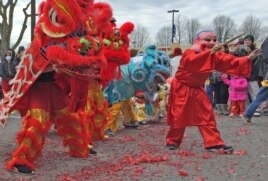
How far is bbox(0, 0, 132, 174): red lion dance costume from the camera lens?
14.8 ft

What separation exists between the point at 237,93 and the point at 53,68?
Answer: 18.6ft

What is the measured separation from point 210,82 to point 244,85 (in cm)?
91

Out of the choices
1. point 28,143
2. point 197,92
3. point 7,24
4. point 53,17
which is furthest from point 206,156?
point 7,24

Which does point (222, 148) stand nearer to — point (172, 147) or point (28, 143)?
point (172, 147)

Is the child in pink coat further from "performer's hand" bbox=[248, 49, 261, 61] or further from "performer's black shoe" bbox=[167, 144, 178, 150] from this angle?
"performer's hand" bbox=[248, 49, 261, 61]

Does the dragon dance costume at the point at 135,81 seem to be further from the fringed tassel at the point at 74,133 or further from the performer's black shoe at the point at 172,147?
the fringed tassel at the point at 74,133

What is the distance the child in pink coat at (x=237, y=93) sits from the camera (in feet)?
30.9

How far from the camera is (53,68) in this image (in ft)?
15.3

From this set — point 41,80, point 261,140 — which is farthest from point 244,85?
point 41,80

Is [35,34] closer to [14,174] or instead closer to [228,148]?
[14,174]

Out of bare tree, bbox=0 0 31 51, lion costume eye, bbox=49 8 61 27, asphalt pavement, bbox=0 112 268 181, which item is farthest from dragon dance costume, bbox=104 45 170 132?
bare tree, bbox=0 0 31 51

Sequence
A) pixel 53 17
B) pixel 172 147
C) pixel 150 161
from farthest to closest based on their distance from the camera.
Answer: pixel 172 147 < pixel 150 161 < pixel 53 17

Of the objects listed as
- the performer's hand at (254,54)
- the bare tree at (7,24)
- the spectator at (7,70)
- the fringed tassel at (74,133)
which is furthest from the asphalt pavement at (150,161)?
the bare tree at (7,24)

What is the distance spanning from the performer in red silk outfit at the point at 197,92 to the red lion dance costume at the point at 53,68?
1.21 m
